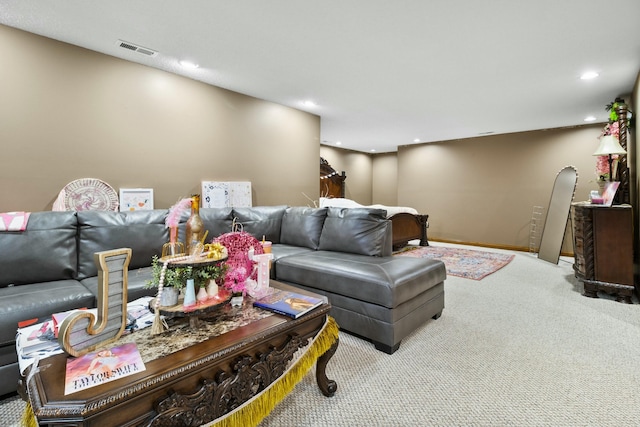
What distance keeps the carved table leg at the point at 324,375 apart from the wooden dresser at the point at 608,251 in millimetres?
3407

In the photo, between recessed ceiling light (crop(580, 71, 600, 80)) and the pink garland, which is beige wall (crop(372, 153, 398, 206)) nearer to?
recessed ceiling light (crop(580, 71, 600, 80))

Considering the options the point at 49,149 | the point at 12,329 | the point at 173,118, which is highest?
the point at 173,118

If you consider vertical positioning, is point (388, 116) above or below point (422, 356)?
above

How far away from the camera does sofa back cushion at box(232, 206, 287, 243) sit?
3.39m

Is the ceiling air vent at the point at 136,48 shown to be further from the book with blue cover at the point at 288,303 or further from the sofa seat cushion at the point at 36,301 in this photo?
the book with blue cover at the point at 288,303

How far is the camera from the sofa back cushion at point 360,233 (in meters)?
2.84

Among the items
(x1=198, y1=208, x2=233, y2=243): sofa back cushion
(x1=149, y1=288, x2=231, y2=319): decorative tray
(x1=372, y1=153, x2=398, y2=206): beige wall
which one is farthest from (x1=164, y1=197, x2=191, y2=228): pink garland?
(x1=372, y1=153, x2=398, y2=206): beige wall

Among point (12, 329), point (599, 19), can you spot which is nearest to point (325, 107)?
point (599, 19)

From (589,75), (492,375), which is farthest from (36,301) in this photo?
(589,75)

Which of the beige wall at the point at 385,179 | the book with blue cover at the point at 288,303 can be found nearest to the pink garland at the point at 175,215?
the book with blue cover at the point at 288,303

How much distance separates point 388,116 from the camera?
516 centimetres

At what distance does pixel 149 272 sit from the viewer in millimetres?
2312

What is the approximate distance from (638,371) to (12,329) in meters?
3.66

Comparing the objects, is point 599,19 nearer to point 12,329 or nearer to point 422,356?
point 422,356
